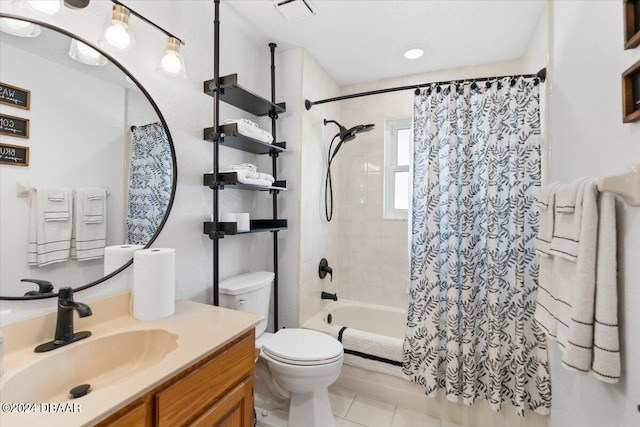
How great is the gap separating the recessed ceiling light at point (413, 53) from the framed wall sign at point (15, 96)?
2241 millimetres

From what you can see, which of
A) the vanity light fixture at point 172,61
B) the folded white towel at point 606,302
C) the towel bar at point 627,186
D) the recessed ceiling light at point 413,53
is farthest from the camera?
the recessed ceiling light at point 413,53

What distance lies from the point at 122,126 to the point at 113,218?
0.40 metres

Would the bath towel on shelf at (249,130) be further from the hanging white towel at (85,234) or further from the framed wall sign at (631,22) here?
the framed wall sign at (631,22)

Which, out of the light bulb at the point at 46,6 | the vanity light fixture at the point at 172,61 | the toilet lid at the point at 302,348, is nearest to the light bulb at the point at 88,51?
the light bulb at the point at 46,6

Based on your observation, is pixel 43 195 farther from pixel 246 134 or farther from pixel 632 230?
pixel 632 230

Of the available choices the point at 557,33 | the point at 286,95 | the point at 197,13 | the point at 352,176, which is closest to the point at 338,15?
the point at 286,95

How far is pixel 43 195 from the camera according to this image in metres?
0.96

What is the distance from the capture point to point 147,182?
130cm

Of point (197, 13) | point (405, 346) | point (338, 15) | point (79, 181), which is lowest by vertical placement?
point (405, 346)

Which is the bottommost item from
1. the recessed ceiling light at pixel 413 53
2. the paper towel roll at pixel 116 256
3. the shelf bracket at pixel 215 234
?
the paper towel roll at pixel 116 256

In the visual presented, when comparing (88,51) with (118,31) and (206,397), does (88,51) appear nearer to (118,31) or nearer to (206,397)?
(118,31)

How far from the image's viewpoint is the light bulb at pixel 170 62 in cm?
132

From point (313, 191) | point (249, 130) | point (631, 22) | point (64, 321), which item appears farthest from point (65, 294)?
point (631, 22)

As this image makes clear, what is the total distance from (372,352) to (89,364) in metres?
1.55
